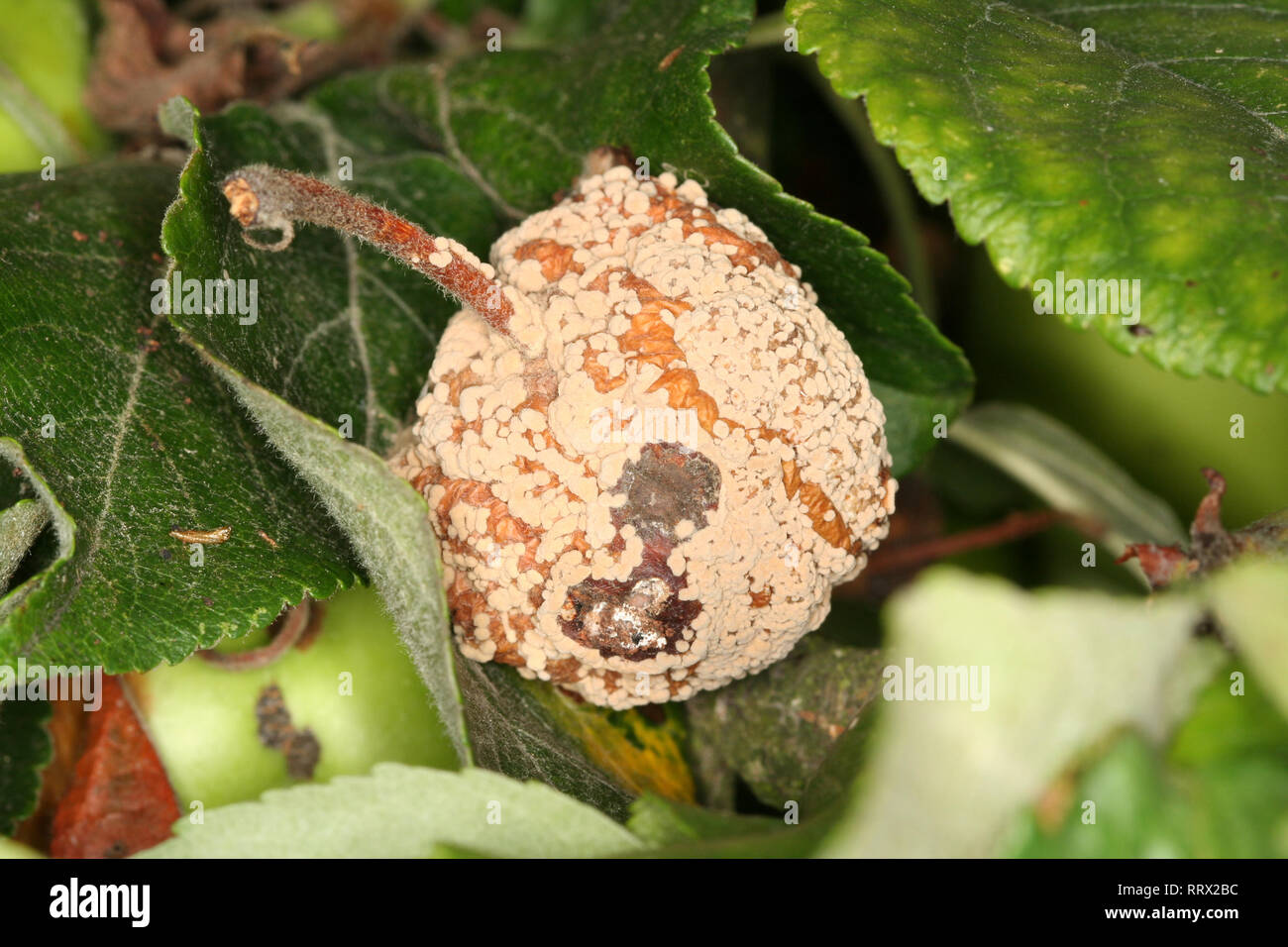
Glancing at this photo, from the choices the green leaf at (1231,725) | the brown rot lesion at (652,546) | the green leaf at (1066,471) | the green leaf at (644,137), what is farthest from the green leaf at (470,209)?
the green leaf at (1231,725)

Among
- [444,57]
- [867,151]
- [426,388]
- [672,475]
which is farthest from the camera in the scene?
[867,151]

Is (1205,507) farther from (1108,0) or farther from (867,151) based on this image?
(867,151)

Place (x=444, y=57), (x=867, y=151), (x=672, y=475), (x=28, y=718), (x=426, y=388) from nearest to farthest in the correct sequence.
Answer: (x=672, y=475) → (x=426, y=388) → (x=28, y=718) → (x=444, y=57) → (x=867, y=151)

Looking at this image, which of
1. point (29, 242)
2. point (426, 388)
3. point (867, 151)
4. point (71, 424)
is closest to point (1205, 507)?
point (426, 388)

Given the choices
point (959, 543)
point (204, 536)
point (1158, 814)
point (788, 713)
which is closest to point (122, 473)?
point (204, 536)

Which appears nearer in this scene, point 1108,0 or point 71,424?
point 71,424

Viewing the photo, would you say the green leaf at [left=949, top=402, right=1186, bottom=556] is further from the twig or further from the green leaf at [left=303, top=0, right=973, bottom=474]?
the green leaf at [left=303, top=0, right=973, bottom=474]

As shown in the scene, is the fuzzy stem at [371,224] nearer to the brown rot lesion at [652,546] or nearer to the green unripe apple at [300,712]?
the brown rot lesion at [652,546]

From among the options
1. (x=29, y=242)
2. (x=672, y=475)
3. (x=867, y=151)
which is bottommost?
(x=672, y=475)
